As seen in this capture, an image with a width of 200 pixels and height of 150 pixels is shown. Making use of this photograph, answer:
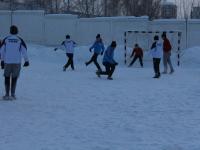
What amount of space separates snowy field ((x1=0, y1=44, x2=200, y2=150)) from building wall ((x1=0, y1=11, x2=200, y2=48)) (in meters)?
15.0

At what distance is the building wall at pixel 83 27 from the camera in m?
35.2

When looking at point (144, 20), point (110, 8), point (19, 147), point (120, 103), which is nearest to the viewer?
point (19, 147)

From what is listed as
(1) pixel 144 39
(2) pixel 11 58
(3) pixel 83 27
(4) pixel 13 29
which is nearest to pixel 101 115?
(2) pixel 11 58

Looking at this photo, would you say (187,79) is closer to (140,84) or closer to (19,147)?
(140,84)

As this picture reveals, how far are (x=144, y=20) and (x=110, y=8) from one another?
29.4 m

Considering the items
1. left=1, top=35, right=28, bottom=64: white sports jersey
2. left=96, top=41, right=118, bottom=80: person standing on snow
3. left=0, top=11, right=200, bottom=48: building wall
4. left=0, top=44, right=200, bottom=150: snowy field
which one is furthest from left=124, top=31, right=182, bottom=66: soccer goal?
left=1, top=35, right=28, bottom=64: white sports jersey

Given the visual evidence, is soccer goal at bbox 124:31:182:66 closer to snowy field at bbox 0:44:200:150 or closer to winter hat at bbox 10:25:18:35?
snowy field at bbox 0:44:200:150

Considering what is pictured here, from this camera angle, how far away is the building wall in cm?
3516

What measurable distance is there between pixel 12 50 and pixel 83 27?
23796 millimetres

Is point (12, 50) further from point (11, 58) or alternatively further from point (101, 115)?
point (101, 115)

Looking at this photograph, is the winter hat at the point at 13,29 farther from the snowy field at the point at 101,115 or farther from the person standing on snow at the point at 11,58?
the snowy field at the point at 101,115

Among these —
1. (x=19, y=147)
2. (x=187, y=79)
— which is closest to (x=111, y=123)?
(x=19, y=147)

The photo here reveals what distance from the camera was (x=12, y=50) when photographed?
1398 cm

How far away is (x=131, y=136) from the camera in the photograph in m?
9.61
